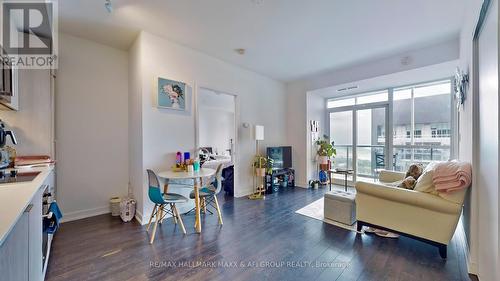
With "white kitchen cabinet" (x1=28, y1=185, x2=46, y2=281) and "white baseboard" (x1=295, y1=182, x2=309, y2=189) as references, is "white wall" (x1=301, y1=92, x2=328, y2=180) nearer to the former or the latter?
"white baseboard" (x1=295, y1=182, x2=309, y2=189)

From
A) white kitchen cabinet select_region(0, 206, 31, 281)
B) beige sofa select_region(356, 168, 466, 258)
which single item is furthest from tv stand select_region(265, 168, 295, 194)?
white kitchen cabinet select_region(0, 206, 31, 281)

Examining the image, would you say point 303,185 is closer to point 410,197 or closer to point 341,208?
point 341,208

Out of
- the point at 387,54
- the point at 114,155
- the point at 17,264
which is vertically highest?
the point at 387,54

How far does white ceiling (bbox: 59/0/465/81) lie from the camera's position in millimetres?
2416

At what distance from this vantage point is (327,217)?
10.1 feet

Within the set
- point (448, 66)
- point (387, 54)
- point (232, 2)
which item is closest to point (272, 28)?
point (232, 2)

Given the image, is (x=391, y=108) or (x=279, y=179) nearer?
(x=391, y=108)

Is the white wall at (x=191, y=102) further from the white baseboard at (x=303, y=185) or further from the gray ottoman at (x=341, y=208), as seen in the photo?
the gray ottoman at (x=341, y=208)

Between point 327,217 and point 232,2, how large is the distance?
10.4 feet

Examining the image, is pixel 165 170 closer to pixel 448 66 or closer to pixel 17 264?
pixel 17 264

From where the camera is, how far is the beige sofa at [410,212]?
2.04m

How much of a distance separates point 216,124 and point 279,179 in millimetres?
4108

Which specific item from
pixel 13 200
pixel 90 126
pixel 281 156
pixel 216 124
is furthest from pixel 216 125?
pixel 13 200

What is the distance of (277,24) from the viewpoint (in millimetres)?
2809
